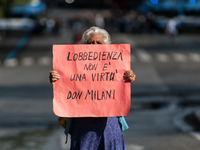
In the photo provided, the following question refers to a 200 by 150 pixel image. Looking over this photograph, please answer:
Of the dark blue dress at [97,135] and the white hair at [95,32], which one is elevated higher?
the white hair at [95,32]

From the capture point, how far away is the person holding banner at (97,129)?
398cm

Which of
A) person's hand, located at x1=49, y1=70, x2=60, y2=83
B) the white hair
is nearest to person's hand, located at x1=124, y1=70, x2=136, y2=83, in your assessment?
the white hair

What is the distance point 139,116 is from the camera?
1084cm

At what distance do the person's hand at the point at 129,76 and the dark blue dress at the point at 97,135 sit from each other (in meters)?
0.43

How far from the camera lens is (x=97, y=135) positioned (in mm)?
3986

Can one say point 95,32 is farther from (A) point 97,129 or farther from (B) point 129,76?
(A) point 97,129

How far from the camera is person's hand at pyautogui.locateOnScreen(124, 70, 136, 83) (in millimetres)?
3985

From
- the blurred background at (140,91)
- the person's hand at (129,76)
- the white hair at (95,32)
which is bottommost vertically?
the blurred background at (140,91)

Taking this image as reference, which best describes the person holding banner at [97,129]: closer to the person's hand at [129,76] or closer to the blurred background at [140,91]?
the person's hand at [129,76]

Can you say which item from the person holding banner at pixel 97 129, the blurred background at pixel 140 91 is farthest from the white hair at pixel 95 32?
the blurred background at pixel 140 91

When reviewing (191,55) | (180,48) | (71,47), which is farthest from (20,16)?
(71,47)

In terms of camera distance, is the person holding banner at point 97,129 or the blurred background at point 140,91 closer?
the person holding banner at point 97,129

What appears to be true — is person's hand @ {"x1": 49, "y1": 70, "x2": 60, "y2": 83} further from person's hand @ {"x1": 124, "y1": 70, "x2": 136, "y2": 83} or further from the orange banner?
person's hand @ {"x1": 124, "y1": 70, "x2": 136, "y2": 83}

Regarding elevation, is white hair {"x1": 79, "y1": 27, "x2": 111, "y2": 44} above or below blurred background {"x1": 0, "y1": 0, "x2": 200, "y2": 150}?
above
